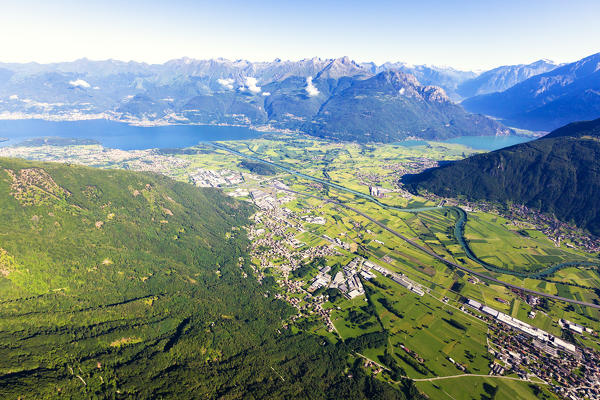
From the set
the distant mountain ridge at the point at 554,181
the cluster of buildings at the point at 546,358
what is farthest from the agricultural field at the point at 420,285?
the distant mountain ridge at the point at 554,181

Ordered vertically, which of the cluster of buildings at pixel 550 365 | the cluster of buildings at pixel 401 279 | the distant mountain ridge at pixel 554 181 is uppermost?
the distant mountain ridge at pixel 554 181

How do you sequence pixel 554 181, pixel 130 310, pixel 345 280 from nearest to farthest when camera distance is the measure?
pixel 130 310, pixel 345 280, pixel 554 181

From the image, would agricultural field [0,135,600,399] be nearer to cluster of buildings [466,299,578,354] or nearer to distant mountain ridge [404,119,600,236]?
cluster of buildings [466,299,578,354]

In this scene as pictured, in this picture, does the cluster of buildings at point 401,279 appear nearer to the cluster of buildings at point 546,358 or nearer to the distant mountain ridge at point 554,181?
the cluster of buildings at point 546,358

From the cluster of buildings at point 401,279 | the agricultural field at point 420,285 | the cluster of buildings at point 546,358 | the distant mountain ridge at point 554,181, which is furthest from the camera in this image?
the distant mountain ridge at point 554,181

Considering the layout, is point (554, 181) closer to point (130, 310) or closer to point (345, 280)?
point (345, 280)

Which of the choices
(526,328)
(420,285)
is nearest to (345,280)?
(420,285)

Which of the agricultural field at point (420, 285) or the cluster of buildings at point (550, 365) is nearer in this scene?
the cluster of buildings at point (550, 365)

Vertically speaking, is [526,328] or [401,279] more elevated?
[526,328]

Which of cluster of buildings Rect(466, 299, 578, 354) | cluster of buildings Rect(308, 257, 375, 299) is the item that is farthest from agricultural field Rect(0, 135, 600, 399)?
cluster of buildings Rect(466, 299, 578, 354)
